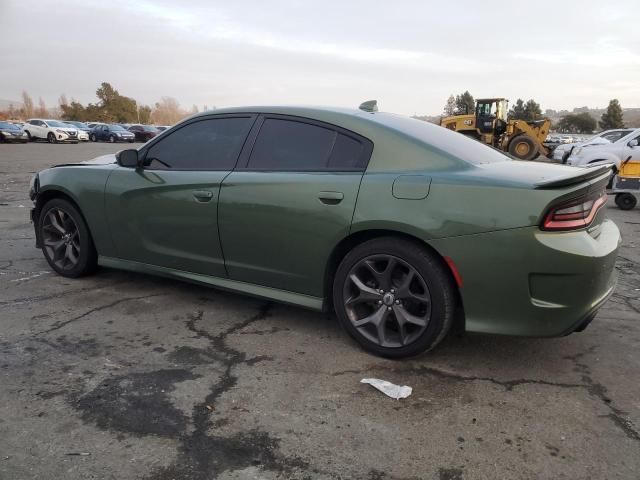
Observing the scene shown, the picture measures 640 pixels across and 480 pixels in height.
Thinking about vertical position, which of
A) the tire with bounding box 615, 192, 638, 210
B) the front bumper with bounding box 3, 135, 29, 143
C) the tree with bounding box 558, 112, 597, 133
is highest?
the tree with bounding box 558, 112, 597, 133

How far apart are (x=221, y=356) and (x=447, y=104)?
104m

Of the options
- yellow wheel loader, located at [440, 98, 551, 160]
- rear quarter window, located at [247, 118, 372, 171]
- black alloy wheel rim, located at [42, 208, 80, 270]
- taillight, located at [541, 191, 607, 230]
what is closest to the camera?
taillight, located at [541, 191, 607, 230]

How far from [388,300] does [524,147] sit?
2204 cm

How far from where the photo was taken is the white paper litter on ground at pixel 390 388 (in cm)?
283

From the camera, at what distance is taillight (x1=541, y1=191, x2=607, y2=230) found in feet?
9.04

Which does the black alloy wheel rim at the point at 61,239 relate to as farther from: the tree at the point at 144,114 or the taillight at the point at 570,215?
the tree at the point at 144,114

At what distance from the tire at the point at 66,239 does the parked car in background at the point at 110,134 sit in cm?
4184

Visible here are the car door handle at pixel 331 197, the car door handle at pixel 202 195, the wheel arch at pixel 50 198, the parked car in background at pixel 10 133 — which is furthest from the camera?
the parked car in background at pixel 10 133

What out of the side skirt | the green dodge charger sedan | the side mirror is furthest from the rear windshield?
the side mirror

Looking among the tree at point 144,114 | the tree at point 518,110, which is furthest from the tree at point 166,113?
the tree at point 518,110

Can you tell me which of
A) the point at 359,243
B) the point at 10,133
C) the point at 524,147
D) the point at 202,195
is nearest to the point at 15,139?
the point at 10,133

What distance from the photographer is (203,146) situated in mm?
4031

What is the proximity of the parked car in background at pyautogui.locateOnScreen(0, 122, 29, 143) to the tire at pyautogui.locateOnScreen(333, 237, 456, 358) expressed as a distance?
37396 millimetres

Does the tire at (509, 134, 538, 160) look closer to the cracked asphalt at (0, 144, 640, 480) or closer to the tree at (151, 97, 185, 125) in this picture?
the cracked asphalt at (0, 144, 640, 480)
